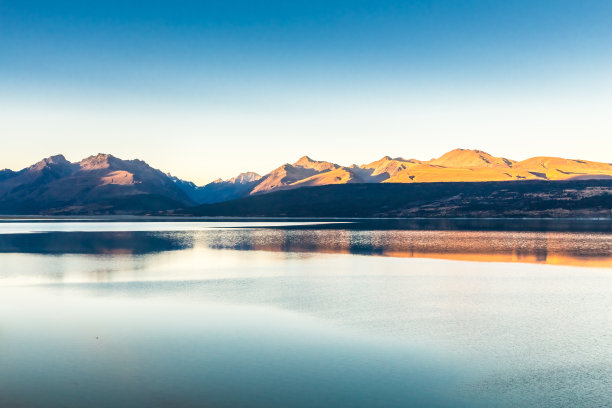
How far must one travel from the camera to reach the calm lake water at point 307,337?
19.2m

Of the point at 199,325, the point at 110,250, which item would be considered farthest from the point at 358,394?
the point at 110,250

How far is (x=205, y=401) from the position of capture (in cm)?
1831

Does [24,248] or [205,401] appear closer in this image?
[205,401]

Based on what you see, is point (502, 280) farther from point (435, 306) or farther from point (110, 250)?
point (110, 250)

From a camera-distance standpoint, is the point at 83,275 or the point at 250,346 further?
the point at 83,275

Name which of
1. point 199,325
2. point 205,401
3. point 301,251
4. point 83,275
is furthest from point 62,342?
point 301,251

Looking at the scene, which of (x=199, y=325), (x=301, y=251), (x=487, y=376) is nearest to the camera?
(x=487, y=376)

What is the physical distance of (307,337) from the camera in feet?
89.5

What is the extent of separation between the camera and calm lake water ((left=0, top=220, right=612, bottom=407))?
1919 cm

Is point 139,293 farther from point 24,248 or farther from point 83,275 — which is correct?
point 24,248

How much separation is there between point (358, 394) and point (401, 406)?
5.91ft

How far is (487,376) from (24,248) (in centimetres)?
8118

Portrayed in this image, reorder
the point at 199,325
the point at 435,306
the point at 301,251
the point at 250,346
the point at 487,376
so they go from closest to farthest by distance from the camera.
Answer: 1. the point at 487,376
2. the point at 250,346
3. the point at 199,325
4. the point at 435,306
5. the point at 301,251

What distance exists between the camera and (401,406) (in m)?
17.9
